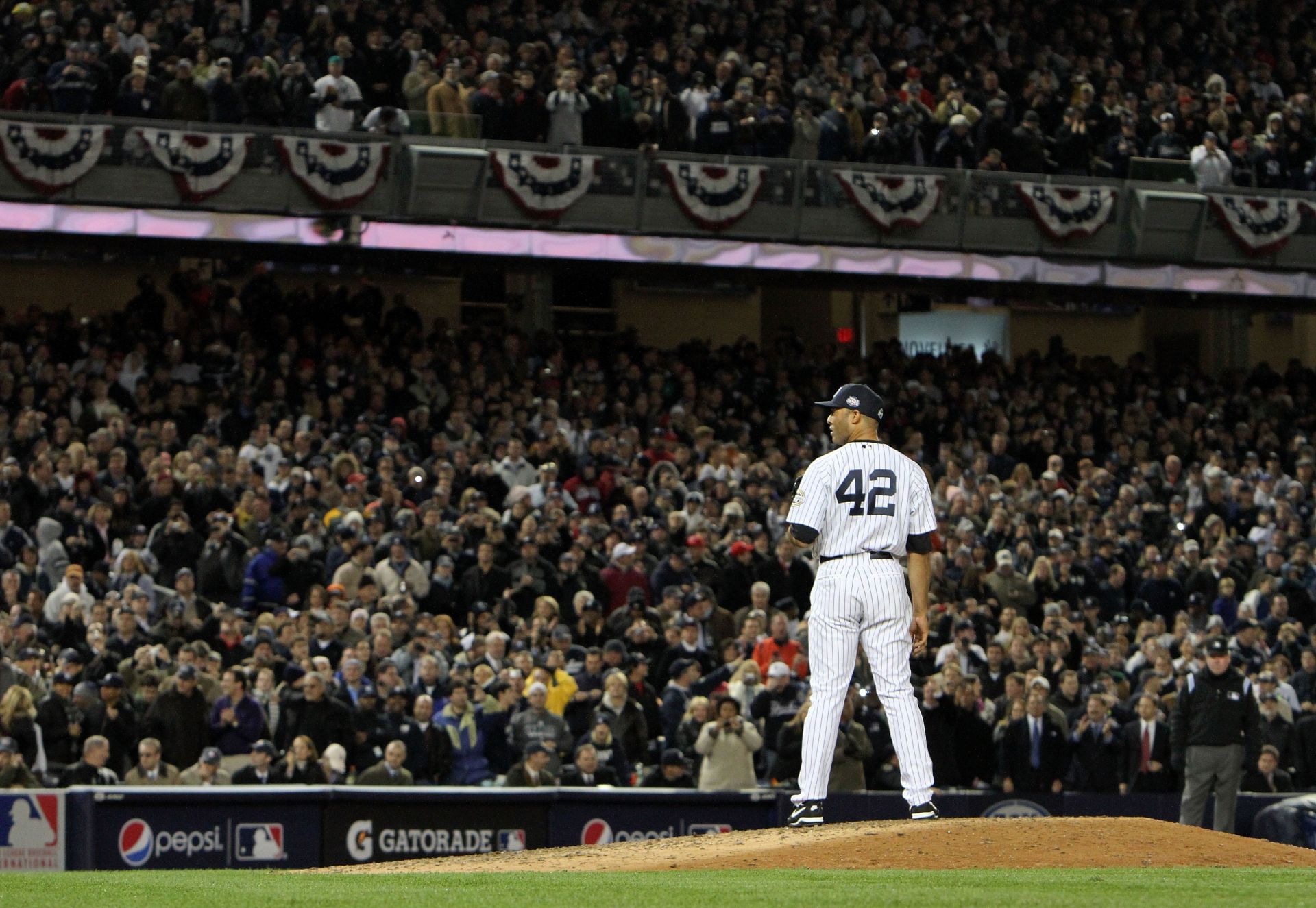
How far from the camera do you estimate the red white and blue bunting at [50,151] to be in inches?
857

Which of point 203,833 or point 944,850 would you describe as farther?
point 203,833

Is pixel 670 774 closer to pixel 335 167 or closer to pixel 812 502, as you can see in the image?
pixel 812 502

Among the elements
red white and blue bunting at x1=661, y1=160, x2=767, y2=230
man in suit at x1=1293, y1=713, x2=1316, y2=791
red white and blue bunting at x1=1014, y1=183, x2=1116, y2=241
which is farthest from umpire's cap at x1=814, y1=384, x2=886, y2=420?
red white and blue bunting at x1=1014, y1=183, x2=1116, y2=241

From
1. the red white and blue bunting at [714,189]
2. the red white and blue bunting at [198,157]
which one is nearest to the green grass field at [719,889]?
the red white and blue bunting at [198,157]

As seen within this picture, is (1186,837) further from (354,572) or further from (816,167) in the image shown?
(816,167)

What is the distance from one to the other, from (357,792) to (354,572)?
3893 mm

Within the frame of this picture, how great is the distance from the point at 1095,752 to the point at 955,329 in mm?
18475

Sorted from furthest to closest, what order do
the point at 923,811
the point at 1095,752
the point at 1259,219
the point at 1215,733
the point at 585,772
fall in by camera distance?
the point at 1259,219, the point at 1095,752, the point at 585,772, the point at 1215,733, the point at 923,811

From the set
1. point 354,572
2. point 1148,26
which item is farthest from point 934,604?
point 1148,26

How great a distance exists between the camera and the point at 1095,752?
16266 mm

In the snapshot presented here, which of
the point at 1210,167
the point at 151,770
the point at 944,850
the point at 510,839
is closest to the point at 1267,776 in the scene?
the point at 510,839

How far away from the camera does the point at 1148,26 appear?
107 feet

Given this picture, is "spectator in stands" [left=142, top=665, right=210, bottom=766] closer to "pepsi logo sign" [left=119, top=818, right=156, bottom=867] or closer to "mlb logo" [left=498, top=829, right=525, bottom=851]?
"pepsi logo sign" [left=119, top=818, right=156, bottom=867]

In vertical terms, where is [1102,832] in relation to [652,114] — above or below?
below
